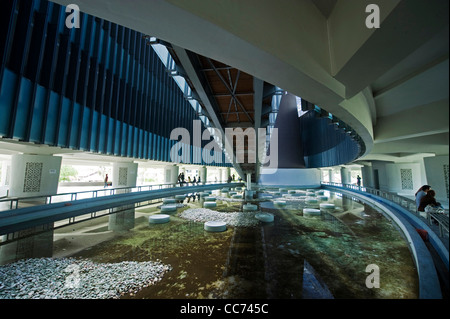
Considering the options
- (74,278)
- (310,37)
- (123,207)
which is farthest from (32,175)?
(310,37)

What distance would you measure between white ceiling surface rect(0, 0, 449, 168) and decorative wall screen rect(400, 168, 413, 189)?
2362 centimetres

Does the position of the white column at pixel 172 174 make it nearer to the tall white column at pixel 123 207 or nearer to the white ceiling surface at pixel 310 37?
the tall white column at pixel 123 207

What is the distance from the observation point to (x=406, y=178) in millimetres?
21562

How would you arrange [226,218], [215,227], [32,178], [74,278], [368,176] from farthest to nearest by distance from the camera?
[368,176] → [32,178] → [226,218] → [215,227] → [74,278]

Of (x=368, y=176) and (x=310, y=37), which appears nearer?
(x=310, y=37)

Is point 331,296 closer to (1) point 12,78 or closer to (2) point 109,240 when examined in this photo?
(2) point 109,240

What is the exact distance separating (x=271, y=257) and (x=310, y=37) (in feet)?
20.7

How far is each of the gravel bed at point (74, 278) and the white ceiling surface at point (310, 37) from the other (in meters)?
5.65

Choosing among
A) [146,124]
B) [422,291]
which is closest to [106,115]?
[146,124]

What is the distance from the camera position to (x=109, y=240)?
8086 mm

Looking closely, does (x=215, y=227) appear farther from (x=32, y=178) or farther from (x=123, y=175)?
(x=123, y=175)

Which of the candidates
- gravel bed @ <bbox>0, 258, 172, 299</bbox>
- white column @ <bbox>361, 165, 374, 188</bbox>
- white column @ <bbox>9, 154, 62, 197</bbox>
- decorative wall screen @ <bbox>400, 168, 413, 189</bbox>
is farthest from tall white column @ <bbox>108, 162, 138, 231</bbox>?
white column @ <bbox>361, 165, 374, 188</bbox>

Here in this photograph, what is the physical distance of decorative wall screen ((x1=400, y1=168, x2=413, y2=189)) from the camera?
21.1 m

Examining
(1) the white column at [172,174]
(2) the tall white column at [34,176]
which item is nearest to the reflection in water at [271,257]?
(2) the tall white column at [34,176]
